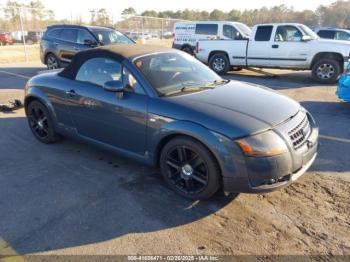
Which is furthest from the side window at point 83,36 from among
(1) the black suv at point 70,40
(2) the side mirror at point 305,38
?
(2) the side mirror at point 305,38

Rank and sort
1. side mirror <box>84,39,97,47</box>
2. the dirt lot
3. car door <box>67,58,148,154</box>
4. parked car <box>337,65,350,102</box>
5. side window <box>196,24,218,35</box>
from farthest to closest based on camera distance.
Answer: side window <box>196,24,218,35</box> → side mirror <box>84,39,97,47</box> → parked car <box>337,65,350,102</box> → car door <box>67,58,148,154</box> → the dirt lot

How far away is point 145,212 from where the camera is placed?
341 cm

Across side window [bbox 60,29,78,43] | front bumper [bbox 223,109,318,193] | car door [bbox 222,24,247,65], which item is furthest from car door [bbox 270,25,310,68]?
front bumper [bbox 223,109,318,193]

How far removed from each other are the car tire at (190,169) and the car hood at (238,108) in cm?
31

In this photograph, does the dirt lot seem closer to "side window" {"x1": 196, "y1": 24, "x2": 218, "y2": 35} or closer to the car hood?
the car hood

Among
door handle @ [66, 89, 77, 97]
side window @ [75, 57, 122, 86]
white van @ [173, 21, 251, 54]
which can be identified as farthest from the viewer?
white van @ [173, 21, 251, 54]

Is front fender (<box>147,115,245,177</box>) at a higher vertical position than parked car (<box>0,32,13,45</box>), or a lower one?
higher

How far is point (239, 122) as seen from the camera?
3223 mm

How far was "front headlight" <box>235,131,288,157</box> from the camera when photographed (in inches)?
121

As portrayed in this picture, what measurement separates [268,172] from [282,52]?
31.0 feet

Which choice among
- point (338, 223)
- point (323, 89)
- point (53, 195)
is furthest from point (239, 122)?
point (323, 89)

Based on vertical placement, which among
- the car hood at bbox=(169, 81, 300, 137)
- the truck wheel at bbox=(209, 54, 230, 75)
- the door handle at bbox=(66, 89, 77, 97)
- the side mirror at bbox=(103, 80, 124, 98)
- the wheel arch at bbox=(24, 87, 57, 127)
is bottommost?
the truck wheel at bbox=(209, 54, 230, 75)

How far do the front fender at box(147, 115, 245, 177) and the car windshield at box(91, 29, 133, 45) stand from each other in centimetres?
815

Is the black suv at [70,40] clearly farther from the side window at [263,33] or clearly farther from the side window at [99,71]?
the side window at [99,71]
